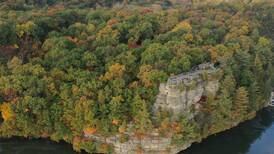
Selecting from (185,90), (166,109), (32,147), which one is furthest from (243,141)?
(32,147)

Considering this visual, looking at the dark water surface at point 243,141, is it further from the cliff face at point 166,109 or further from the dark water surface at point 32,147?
the dark water surface at point 32,147

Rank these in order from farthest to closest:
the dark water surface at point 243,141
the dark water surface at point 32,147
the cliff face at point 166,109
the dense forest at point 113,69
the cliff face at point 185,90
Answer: the dark water surface at point 243,141 → the dark water surface at point 32,147 → the dense forest at point 113,69 → the cliff face at point 185,90 → the cliff face at point 166,109

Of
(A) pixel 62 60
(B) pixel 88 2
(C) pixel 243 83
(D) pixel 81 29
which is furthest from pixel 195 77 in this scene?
(B) pixel 88 2

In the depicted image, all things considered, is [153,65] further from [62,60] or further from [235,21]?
[235,21]

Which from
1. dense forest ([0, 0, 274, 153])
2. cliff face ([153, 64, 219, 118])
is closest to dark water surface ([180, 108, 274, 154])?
dense forest ([0, 0, 274, 153])

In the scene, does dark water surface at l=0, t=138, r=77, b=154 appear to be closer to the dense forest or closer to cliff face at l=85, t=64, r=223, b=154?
the dense forest

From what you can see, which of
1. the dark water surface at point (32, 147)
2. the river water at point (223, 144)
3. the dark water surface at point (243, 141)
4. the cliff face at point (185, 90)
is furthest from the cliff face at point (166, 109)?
the dark water surface at point (32, 147)
